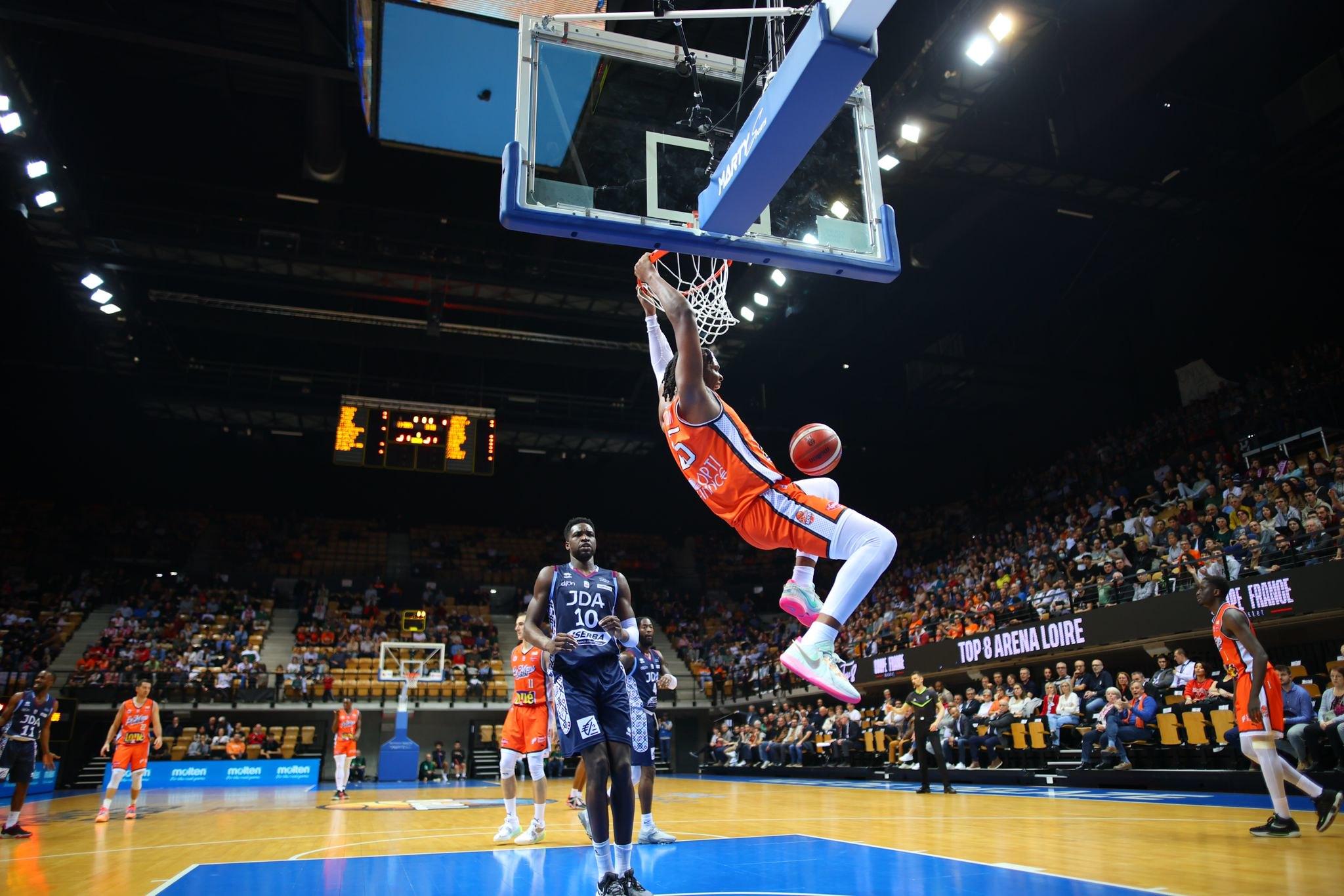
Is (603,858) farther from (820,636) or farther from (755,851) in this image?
(755,851)

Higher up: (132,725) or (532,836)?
(132,725)

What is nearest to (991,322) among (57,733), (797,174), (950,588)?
(950,588)

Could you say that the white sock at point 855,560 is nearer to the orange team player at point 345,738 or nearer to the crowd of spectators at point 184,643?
the orange team player at point 345,738

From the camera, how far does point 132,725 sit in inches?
465

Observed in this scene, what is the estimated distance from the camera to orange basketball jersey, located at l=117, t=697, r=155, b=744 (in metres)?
11.8

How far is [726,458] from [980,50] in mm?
10146

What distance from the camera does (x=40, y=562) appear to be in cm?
2517

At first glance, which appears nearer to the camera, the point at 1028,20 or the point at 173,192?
the point at 1028,20

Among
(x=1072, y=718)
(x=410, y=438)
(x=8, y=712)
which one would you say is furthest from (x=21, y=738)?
(x=1072, y=718)

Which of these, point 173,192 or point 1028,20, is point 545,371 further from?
point 1028,20

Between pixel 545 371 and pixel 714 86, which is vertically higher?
pixel 545 371

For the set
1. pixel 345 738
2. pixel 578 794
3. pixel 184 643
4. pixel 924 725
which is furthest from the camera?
pixel 184 643

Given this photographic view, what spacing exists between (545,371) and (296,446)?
959 centimetres

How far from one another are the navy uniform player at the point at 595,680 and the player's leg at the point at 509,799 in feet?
9.95
